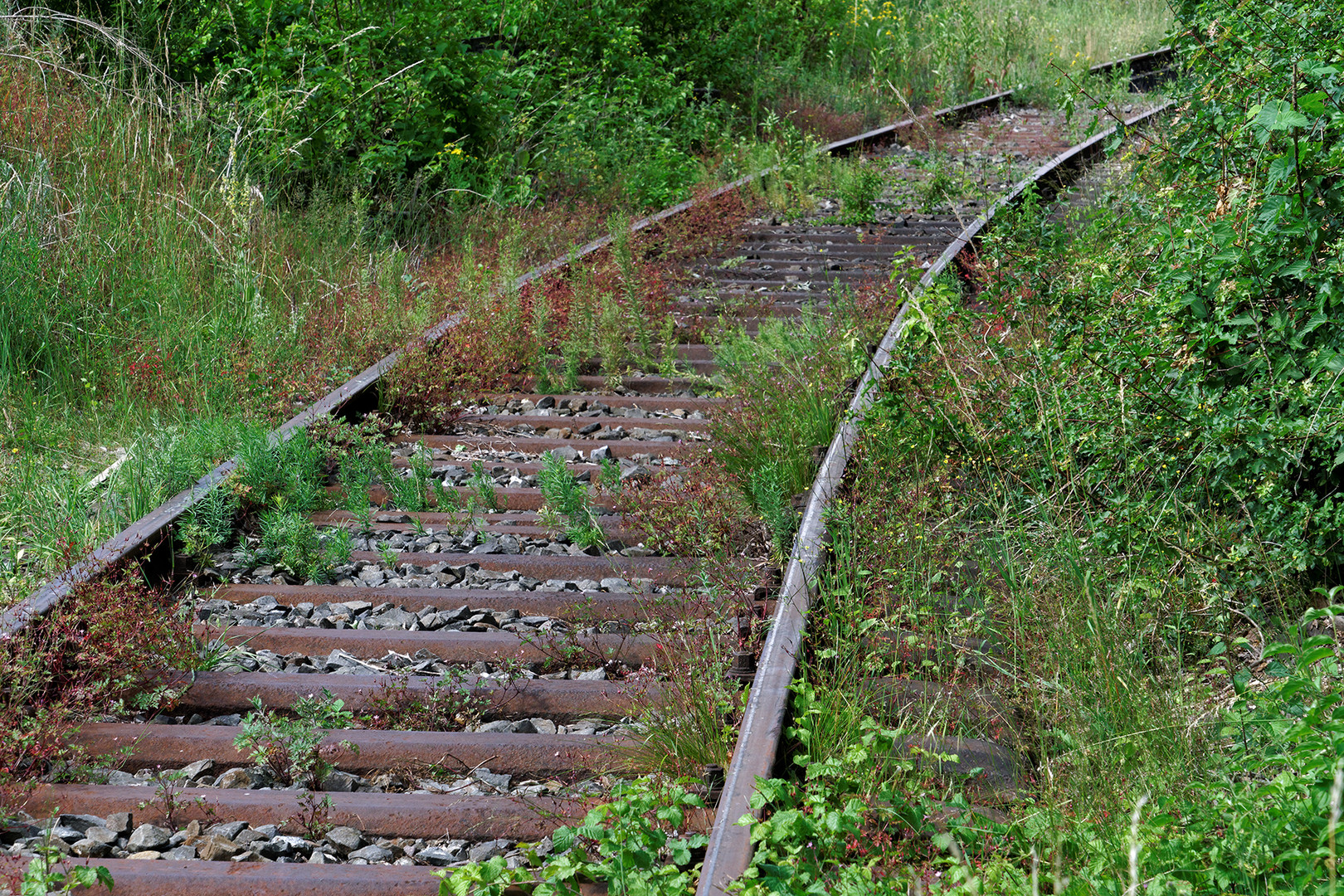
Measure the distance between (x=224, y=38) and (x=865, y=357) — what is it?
303 inches

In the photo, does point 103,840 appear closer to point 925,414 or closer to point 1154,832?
point 1154,832

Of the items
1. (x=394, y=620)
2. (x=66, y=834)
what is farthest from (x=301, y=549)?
(x=66, y=834)

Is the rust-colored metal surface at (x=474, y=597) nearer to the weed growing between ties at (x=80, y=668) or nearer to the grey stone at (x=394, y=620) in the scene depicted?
the grey stone at (x=394, y=620)

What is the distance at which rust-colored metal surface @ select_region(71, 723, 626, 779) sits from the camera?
330 cm

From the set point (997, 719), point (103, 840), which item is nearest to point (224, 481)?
point (103, 840)

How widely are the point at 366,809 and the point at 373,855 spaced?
17 centimetres

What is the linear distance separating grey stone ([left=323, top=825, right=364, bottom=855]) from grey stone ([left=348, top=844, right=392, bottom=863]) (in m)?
0.03

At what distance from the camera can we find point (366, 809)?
3090 mm

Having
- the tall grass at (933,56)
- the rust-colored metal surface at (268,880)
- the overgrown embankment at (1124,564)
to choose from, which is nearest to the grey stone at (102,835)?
the rust-colored metal surface at (268,880)

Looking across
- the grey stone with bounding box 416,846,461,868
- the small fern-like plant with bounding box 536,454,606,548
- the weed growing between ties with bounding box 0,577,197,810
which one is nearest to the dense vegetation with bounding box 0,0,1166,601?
the weed growing between ties with bounding box 0,577,197,810

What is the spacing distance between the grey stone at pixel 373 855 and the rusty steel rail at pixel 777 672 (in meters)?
0.85

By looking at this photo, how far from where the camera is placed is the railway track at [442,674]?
2.97 metres

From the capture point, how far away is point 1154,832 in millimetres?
2488

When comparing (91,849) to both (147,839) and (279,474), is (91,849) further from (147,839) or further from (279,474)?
(279,474)
